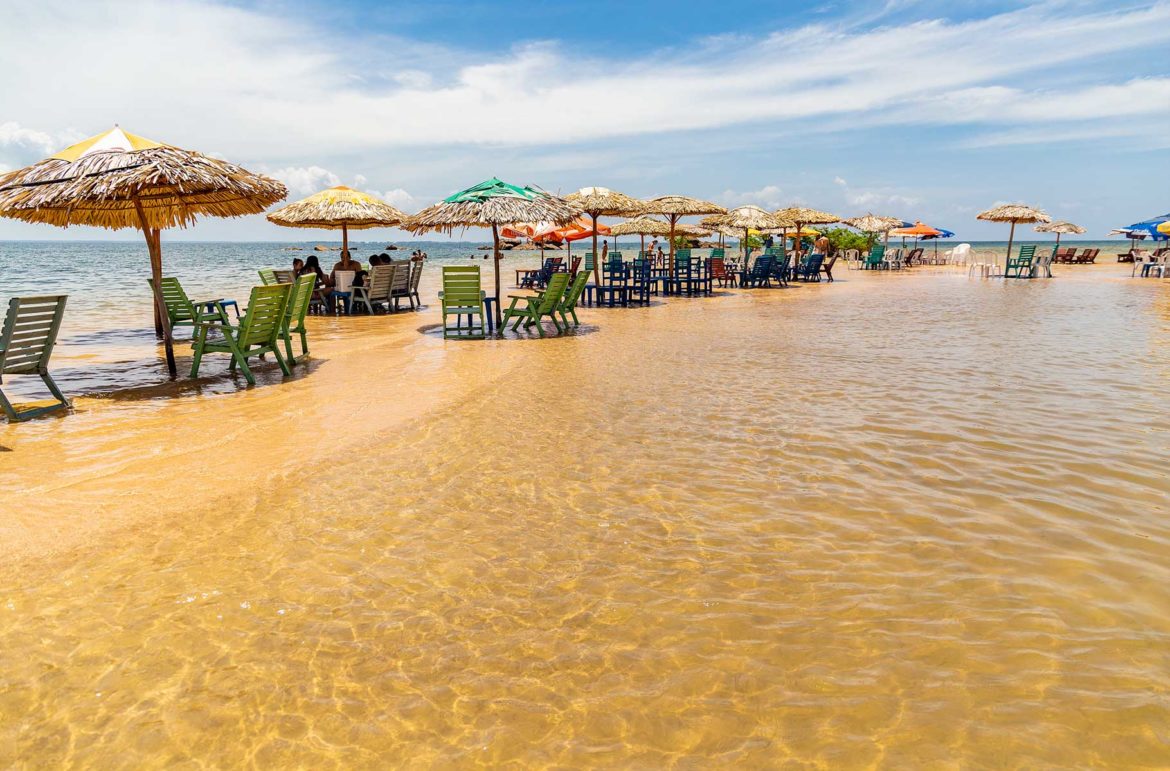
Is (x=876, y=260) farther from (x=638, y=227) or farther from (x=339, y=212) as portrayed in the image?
(x=339, y=212)

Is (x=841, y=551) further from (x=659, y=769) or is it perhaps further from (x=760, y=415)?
(x=760, y=415)

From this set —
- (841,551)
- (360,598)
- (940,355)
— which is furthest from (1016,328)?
(360,598)

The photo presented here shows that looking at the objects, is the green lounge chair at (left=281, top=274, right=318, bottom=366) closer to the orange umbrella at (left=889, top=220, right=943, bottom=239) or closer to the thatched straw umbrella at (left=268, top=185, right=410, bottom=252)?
the thatched straw umbrella at (left=268, top=185, right=410, bottom=252)

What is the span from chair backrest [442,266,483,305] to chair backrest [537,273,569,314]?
3.51ft

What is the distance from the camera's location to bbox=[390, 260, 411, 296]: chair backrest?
50.6 feet

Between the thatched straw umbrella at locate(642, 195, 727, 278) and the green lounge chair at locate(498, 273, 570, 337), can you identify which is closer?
the green lounge chair at locate(498, 273, 570, 337)

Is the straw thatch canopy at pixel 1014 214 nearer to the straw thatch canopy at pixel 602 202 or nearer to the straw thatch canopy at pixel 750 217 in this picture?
the straw thatch canopy at pixel 750 217

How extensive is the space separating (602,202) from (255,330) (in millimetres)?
10257

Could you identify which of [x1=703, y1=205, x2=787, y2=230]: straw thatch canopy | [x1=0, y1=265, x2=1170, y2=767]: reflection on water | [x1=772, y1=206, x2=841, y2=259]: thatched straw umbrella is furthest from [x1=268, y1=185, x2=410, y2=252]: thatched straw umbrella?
[x1=772, y1=206, x2=841, y2=259]: thatched straw umbrella

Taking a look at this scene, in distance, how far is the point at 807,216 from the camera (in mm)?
24828

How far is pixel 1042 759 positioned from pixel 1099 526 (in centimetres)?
208

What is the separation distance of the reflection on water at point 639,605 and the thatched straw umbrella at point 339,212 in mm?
10243

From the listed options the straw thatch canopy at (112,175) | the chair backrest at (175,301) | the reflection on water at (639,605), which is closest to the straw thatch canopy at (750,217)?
the chair backrest at (175,301)

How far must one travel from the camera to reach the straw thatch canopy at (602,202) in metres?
16.3
